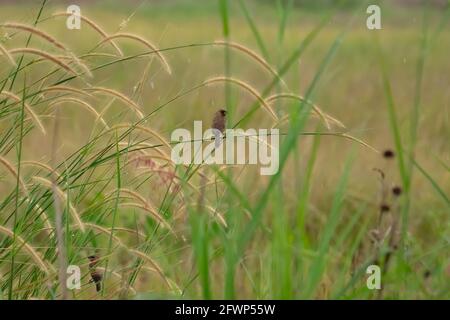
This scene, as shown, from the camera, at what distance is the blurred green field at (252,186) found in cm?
192

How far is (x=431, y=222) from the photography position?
4656mm

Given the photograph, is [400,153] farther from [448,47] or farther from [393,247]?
[448,47]

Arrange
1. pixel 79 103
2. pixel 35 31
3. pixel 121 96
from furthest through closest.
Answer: pixel 79 103 → pixel 121 96 → pixel 35 31

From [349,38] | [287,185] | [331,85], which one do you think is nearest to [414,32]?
A: [349,38]

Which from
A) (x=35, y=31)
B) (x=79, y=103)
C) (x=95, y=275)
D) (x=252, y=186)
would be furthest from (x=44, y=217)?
(x=252, y=186)

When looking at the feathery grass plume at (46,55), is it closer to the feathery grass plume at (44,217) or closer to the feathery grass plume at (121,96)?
the feathery grass plume at (121,96)

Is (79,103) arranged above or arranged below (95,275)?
above

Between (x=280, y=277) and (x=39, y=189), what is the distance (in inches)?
27.4

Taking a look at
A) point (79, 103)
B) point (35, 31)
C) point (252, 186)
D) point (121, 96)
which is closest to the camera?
point (35, 31)

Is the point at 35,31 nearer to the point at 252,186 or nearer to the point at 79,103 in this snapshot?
the point at 79,103

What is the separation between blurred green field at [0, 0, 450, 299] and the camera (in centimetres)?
192

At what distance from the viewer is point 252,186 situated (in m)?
2.76

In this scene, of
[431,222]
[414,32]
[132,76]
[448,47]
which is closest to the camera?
[431,222]

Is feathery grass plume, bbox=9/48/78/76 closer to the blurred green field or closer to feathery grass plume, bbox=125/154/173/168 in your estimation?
the blurred green field
